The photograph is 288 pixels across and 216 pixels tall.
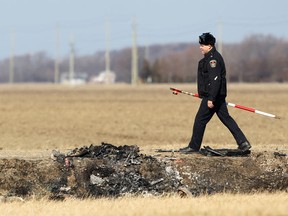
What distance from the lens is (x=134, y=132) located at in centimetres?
2808

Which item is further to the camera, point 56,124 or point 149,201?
point 56,124

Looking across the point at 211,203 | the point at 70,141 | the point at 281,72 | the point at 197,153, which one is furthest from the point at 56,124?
the point at 281,72

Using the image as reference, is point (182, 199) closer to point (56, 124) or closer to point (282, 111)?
point (56, 124)

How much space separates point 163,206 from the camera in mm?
11836

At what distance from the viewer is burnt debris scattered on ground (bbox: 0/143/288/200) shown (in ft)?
44.4

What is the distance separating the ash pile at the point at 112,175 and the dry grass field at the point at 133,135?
17.5 inches

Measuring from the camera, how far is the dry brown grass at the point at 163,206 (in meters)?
10.6

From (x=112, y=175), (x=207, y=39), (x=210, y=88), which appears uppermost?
(x=207, y=39)

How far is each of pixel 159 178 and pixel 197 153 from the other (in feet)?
2.98

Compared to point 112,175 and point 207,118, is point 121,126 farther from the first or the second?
point 112,175

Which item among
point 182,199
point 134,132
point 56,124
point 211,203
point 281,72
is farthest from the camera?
point 281,72

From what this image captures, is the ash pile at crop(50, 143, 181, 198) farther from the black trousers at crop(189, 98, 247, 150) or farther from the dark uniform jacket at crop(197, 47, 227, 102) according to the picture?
the dark uniform jacket at crop(197, 47, 227, 102)

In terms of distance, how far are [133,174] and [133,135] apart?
1317cm

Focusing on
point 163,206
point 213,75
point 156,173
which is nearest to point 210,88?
point 213,75
